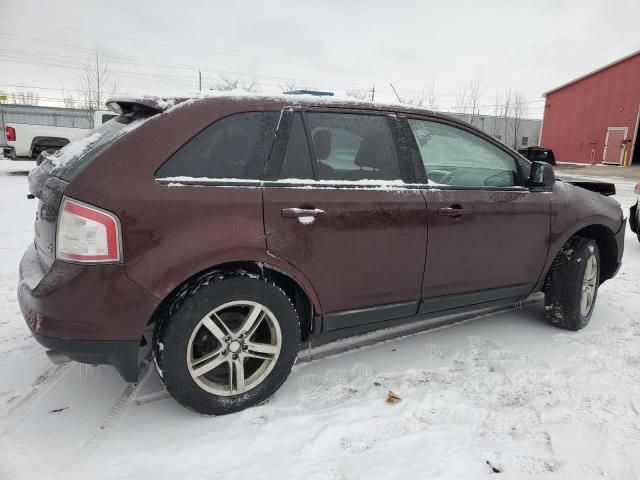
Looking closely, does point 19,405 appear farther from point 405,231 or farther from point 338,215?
point 405,231

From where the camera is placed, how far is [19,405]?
8.30ft

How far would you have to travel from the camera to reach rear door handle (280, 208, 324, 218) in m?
2.46

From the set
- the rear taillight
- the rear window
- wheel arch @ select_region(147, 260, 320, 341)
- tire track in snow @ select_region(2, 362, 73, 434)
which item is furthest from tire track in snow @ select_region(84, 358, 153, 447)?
the rear window

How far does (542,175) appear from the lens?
133 inches

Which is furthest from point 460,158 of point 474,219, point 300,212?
point 300,212

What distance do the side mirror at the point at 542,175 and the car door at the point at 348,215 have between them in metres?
1.10

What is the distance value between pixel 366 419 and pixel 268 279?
923 mm

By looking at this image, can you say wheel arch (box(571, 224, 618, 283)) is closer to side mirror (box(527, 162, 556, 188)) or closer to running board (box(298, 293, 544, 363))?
side mirror (box(527, 162, 556, 188))

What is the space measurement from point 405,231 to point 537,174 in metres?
1.29

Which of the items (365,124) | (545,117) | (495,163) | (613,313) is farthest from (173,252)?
(545,117)

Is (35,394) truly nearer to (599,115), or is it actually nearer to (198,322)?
(198,322)

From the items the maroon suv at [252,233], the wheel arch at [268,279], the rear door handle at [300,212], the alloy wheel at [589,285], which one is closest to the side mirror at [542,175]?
the maroon suv at [252,233]

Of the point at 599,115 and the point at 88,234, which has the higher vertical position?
the point at 599,115

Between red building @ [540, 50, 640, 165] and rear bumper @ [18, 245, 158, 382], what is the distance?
29.1 m
